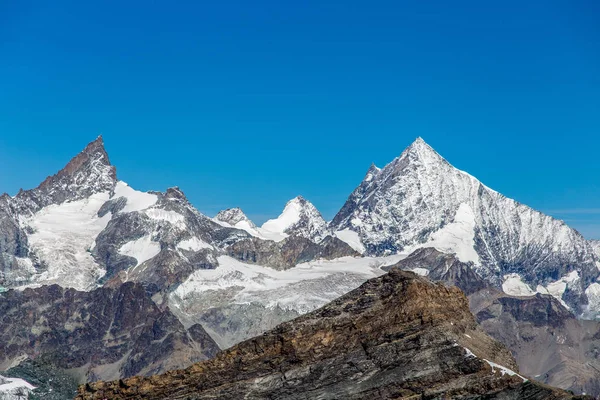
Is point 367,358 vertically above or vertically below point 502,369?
above

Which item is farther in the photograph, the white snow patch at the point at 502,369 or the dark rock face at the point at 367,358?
the dark rock face at the point at 367,358

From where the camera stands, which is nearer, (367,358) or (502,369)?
(502,369)

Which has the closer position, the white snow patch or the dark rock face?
the white snow patch

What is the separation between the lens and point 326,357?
8938 centimetres

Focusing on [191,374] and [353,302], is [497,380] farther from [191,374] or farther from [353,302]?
[191,374]

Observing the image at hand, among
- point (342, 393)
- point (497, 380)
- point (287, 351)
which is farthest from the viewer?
point (287, 351)

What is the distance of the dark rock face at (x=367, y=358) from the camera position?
82.5 meters

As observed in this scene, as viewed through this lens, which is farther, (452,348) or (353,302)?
(353,302)

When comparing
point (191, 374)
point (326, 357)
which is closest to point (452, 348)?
point (326, 357)

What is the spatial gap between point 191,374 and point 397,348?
710 inches

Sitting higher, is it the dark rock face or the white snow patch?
the dark rock face

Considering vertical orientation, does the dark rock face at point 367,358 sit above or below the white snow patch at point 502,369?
above

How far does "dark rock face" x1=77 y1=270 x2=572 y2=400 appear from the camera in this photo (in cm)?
8250

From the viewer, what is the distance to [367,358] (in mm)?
87188
